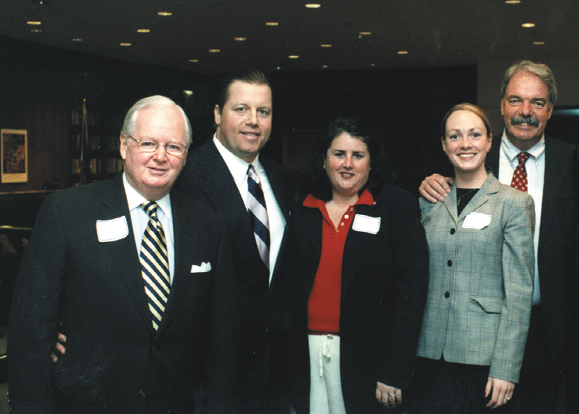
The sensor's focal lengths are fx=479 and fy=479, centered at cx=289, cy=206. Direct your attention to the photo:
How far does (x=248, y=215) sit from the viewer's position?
6.95 ft

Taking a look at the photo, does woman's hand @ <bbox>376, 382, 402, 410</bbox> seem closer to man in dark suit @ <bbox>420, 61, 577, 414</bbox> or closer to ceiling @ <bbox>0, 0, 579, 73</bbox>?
man in dark suit @ <bbox>420, 61, 577, 414</bbox>

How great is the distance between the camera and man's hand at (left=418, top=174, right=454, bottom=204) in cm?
210

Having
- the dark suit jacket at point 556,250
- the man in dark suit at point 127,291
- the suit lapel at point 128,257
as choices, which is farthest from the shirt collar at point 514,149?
the suit lapel at point 128,257

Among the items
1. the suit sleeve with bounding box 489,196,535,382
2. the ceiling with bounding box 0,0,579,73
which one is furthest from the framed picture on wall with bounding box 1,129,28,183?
the suit sleeve with bounding box 489,196,535,382

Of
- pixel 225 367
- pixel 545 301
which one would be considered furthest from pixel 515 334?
pixel 225 367

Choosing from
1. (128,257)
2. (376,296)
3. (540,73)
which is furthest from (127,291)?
(540,73)

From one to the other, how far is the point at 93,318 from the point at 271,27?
3.38m

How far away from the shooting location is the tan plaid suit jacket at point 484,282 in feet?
6.08

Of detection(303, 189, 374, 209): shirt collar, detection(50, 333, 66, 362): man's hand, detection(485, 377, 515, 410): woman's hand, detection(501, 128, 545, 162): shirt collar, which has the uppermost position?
detection(501, 128, 545, 162): shirt collar

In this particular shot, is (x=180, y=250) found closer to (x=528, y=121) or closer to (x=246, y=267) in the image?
(x=246, y=267)

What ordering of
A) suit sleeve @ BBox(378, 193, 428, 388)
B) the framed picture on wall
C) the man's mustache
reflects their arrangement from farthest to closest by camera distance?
the framed picture on wall → the man's mustache → suit sleeve @ BBox(378, 193, 428, 388)

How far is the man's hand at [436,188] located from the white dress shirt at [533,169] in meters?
0.37

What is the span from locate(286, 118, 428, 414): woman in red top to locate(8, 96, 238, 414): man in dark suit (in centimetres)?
48

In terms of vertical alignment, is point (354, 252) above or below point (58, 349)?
above
